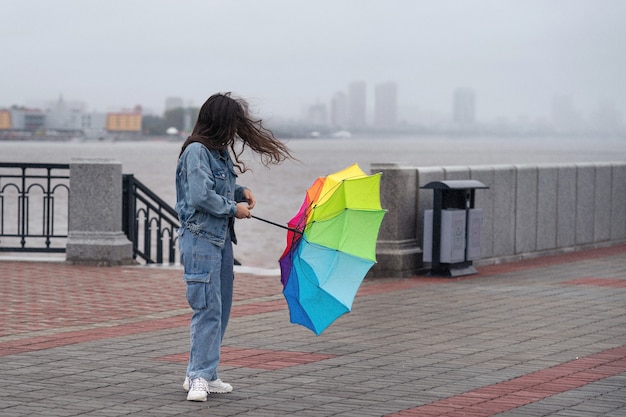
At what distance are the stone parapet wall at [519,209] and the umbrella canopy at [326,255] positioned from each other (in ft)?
21.2

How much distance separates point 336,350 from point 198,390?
224cm

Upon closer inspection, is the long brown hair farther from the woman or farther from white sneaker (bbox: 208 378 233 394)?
white sneaker (bbox: 208 378 233 394)

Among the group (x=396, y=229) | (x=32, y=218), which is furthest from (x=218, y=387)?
(x=32, y=218)

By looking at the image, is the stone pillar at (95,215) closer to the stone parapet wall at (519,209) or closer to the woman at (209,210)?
the stone parapet wall at (519,209)

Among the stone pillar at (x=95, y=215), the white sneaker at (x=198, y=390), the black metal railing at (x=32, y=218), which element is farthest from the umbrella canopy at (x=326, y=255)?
the black metal railing at (x=32, y=218)

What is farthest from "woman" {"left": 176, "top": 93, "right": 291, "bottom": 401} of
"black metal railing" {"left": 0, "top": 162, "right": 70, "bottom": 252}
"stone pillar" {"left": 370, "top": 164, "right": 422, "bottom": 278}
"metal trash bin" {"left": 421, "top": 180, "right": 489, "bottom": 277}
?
"black metal railing" {"left": 0, "top": 162, "right": 70, "bottom": 252}

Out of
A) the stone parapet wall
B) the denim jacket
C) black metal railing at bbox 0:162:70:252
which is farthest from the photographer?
black metal railing at bbox 0:162:70:252

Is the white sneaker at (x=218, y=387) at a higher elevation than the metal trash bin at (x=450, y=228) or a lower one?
lower

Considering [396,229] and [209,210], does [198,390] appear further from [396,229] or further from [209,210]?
[396,229]

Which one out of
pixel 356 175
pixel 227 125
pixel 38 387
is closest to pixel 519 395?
pixel 356 175

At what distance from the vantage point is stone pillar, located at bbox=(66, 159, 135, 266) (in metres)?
15.2

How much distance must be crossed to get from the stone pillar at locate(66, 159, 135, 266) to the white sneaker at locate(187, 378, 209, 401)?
8.21 metres

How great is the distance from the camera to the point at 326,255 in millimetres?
7477

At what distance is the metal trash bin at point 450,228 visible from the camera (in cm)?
1409
